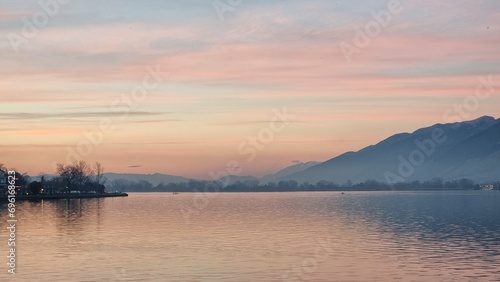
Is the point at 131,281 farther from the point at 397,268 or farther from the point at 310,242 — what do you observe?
the point at 310,242

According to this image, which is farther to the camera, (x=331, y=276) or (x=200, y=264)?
(x=200, y=264)

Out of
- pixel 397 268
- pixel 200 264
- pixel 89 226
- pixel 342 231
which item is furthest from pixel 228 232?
pixel 397 268

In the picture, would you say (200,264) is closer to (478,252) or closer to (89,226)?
(478,252)

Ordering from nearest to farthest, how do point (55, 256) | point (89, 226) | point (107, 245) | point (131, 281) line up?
point (131, 281) < point (55, 256) < point (107, 245) < point (89, 226)

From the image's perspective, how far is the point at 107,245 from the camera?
215ft

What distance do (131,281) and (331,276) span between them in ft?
43.1

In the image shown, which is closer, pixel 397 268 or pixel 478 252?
pixel 397 268

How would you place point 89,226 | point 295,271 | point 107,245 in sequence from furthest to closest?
point 89,226 < point 107,245 < point 295,271

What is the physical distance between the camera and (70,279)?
147 ft

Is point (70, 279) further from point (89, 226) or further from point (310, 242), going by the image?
point (89, 226)

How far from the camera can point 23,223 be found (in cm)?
9700

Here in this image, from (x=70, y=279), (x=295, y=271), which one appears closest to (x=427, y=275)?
(x=295, y=271)

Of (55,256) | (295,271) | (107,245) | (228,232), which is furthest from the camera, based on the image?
(228,232)

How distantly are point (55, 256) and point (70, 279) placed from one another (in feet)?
40.8
